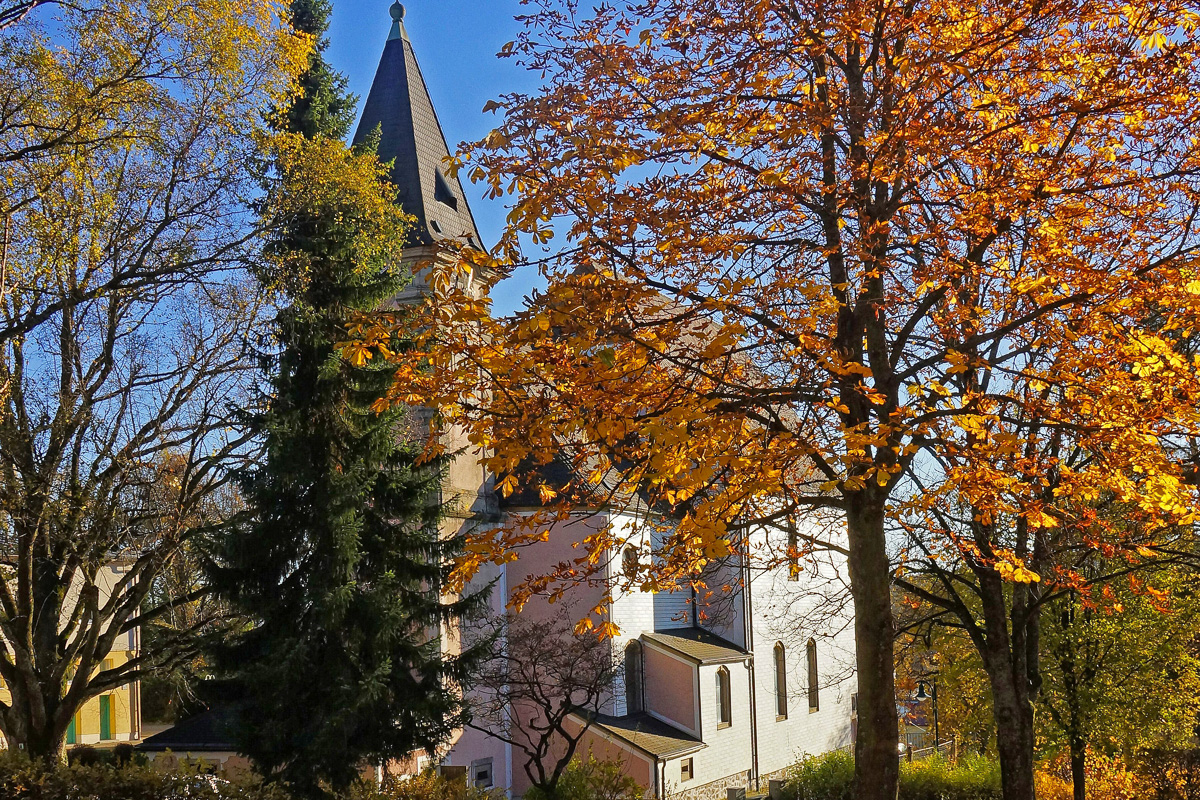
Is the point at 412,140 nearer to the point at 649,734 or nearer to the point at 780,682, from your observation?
the point at 649,734

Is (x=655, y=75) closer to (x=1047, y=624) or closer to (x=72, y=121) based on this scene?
(x=72, y=121)

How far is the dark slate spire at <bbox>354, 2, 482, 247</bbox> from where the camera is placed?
92.5 ft

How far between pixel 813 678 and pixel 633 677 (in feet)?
37.2

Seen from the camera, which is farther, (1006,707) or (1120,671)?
(1120,671)

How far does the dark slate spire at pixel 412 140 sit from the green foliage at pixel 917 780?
16262 mm

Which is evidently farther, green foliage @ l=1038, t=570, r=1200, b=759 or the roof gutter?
the roof gutter

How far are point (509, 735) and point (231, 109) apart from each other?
15.0m

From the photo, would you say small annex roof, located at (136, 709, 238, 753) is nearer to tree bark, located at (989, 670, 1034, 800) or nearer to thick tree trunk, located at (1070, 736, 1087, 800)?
tree bark, located at (989, 670, 1034, 800)

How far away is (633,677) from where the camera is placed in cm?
2698

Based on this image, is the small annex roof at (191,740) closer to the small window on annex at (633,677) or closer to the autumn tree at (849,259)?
the small window on annex at (633,677)

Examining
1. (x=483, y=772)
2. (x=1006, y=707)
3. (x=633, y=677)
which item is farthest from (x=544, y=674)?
(x=1006, y=707)

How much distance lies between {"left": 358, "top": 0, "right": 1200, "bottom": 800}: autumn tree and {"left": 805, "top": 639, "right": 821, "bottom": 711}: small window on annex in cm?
2834

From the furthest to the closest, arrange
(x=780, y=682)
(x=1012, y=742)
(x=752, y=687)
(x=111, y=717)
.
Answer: (x=111, y=717) < (x=780, y=682) < (x=752, y=687) < (x=1012, y=742)

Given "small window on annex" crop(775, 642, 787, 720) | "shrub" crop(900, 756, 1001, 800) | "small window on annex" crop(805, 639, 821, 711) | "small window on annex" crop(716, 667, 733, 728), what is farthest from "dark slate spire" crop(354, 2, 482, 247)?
"small window on annex" crop(805, 639, 821, 711)
